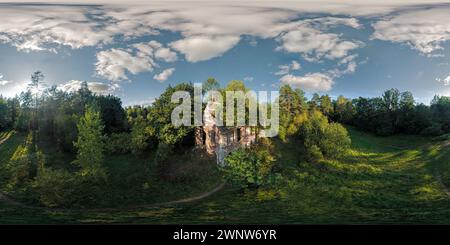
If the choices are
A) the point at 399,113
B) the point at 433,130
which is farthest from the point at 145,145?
the point at 433,130

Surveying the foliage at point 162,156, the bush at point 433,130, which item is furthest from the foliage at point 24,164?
the bush at point 433,130

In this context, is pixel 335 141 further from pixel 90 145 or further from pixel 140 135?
pixel 90 145

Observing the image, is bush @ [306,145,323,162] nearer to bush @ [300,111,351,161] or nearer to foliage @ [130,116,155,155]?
bush @ [300,111,351,161]

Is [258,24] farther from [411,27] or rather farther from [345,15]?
[411,27]

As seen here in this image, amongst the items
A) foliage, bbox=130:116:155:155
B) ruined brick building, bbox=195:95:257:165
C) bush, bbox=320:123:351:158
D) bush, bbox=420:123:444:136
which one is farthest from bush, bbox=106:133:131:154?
bush, bbox=420:123:444:136

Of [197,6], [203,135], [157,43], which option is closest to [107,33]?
[157,43]

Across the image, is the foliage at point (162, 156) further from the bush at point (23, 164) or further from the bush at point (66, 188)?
the bush at point (23, 164)
